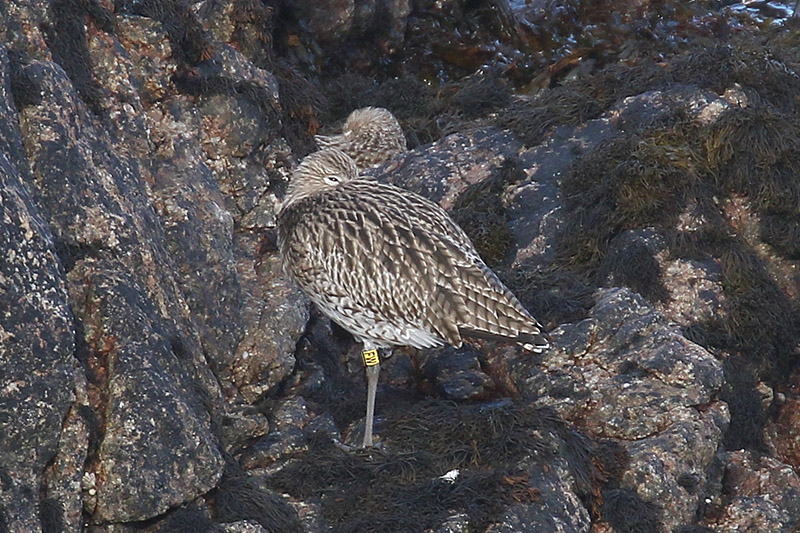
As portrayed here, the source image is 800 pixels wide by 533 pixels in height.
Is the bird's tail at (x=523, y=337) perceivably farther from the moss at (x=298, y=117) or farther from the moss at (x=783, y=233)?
the moss at (x=783, y=233)

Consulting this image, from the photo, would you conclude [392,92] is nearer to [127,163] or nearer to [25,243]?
[127,163]

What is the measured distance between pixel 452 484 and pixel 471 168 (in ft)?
16.8

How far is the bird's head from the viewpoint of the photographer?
8445 millimetres

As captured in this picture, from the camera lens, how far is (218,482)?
6.75 m

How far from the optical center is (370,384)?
8008 millimetres

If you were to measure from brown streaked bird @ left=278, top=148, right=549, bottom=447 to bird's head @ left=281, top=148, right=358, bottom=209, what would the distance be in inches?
5.6

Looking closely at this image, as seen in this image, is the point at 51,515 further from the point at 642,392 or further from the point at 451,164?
the point at 451,164

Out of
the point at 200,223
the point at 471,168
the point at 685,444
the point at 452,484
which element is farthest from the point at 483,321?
the point at 471,168

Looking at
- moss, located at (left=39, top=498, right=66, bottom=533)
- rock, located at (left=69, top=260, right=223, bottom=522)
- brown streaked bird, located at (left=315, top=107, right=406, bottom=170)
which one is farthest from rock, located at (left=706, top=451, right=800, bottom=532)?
brown streaked bird, located at (left=315, top=107, right=406, bottom=170)

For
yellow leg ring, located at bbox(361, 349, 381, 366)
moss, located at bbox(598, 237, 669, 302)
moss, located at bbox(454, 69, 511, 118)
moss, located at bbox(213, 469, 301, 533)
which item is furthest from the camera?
moss, located at bbox(454, 69, 511, 118)

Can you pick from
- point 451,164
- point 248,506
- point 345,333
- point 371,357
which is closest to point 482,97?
point 451,164

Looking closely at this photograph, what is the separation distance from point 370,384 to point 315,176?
1.65 metres

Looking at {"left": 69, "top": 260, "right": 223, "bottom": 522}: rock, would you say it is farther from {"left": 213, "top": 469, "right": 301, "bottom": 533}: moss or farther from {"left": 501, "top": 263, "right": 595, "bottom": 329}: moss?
{"left": 501, "top": 263, "right": 595, "bottom": 329}: moss

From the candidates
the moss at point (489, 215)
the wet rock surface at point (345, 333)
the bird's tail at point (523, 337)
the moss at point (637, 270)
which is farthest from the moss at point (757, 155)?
the bird's tail at point (523, 337)
